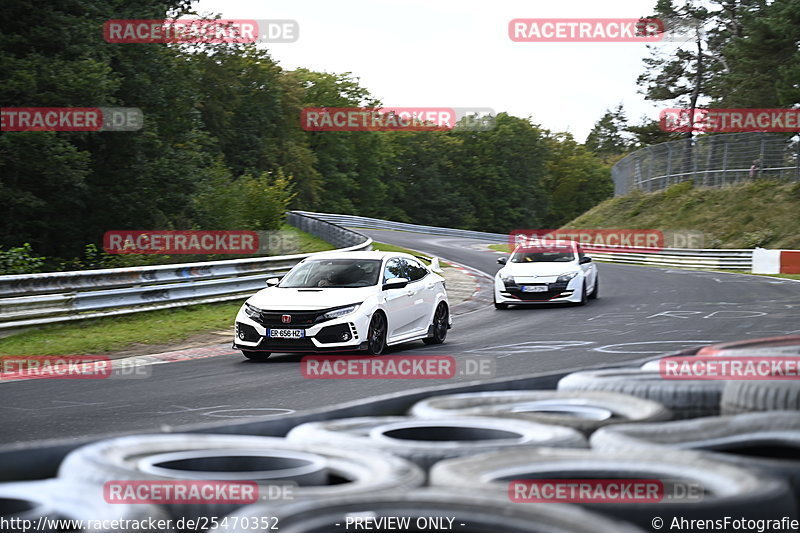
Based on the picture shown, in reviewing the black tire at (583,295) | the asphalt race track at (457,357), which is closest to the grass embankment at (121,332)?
the asphalt race track at (457,357)

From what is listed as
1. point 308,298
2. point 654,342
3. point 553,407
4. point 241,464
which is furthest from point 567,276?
point 241,464

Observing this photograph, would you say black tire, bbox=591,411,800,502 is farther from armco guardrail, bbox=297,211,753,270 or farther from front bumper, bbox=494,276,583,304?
armco guardrail, bbox=297,211,753,270

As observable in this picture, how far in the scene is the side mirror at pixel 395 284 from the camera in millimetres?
13773

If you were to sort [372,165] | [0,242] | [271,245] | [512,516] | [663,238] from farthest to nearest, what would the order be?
[372,165], [663,238], [271,245], [0,242], [512,516]

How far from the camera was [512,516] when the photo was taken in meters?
2.53

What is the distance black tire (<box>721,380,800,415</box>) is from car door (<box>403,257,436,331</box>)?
10082 millimetres

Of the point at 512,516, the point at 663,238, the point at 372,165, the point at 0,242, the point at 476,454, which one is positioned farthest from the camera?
the point at 372,165

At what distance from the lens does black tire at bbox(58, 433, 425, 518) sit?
2.98m

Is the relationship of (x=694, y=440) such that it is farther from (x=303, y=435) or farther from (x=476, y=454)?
(x=303, y=435)

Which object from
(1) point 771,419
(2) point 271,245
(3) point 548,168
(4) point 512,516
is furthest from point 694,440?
(3) point 548,168

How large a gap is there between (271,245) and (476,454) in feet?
117

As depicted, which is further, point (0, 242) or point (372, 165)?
point (372, 165)

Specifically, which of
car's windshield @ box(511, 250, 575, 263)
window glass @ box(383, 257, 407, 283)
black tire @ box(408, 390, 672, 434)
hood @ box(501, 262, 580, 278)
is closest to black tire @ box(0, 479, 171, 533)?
black tire @ box(408, 390, 672, 434)

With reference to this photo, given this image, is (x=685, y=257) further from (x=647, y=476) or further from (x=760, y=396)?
(x=647, y=476)
